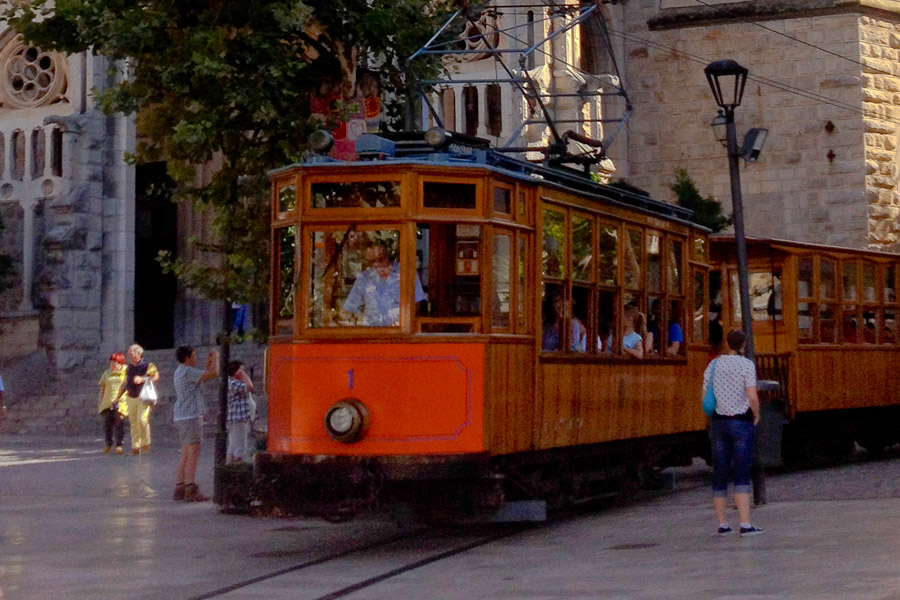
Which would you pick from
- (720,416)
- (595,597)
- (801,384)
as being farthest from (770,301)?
(595,597)

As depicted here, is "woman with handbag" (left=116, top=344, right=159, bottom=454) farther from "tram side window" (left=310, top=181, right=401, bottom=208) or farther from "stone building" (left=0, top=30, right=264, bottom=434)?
"tram side window" (left=310, top=181, right=401, bottom=208)

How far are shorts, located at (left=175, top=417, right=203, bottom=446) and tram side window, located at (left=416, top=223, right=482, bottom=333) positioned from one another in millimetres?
5103

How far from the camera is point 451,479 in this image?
11.6 m

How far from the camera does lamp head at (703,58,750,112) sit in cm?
1473

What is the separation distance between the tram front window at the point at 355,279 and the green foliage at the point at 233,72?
8.73 ft

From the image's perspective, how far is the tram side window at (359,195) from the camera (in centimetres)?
1177

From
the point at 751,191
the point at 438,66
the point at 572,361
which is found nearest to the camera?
the point at 572,361

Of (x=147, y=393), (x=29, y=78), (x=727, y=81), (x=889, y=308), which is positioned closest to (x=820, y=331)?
(x=889, y=308)

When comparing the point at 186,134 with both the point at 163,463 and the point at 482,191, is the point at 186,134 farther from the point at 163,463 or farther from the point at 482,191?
the point at 163,463

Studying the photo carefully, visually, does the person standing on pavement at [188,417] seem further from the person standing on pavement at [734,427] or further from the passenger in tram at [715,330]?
the person standing on pavement at [734,427]

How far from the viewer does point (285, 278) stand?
1219 centimetres

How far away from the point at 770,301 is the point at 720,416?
7469mm

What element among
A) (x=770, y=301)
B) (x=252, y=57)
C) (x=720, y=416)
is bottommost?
(x=720, y=416)

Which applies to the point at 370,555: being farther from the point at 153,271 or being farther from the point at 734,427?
the point at 153,271
